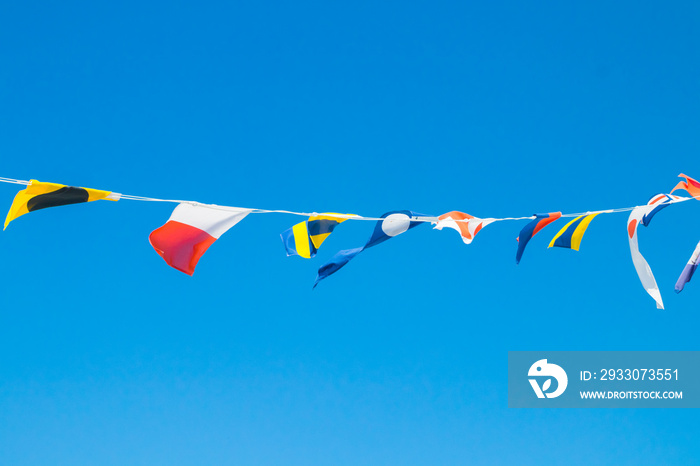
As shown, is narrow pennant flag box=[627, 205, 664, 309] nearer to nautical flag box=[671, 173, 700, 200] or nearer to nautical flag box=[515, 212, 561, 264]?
nautical flag box=[671, 173, 700, 200]

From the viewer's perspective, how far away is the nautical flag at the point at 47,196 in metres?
4.54

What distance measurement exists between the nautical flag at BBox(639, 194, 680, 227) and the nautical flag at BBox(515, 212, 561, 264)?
24.2 inches

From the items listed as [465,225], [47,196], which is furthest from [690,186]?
[47,196]

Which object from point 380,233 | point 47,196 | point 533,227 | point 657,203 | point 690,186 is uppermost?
point 690,186

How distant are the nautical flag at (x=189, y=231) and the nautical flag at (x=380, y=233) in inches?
29.5

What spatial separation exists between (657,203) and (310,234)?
252cm

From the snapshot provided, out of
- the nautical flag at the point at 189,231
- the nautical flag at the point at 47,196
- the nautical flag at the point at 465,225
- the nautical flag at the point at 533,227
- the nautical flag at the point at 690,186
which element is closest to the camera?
→ the nautical flag at the point at 47,196

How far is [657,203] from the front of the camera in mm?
5105

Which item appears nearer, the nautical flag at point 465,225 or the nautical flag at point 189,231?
the nautical flag at point 189,231

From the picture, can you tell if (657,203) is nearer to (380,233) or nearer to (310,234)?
(380,233)

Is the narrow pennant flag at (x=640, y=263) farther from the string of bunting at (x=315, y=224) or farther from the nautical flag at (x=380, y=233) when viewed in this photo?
the nautical flag at (x=380, y=233)

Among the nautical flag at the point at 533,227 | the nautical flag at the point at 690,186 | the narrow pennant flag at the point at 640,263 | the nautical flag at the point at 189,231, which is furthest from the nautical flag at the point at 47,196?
the nautical flag at the point at 690,186

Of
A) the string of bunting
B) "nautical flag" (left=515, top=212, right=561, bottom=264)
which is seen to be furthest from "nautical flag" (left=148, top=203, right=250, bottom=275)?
"nautical flag" (left=515, top=212, right=561, bottom=264)

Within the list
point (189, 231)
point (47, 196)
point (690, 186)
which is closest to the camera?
point (47, 196)
